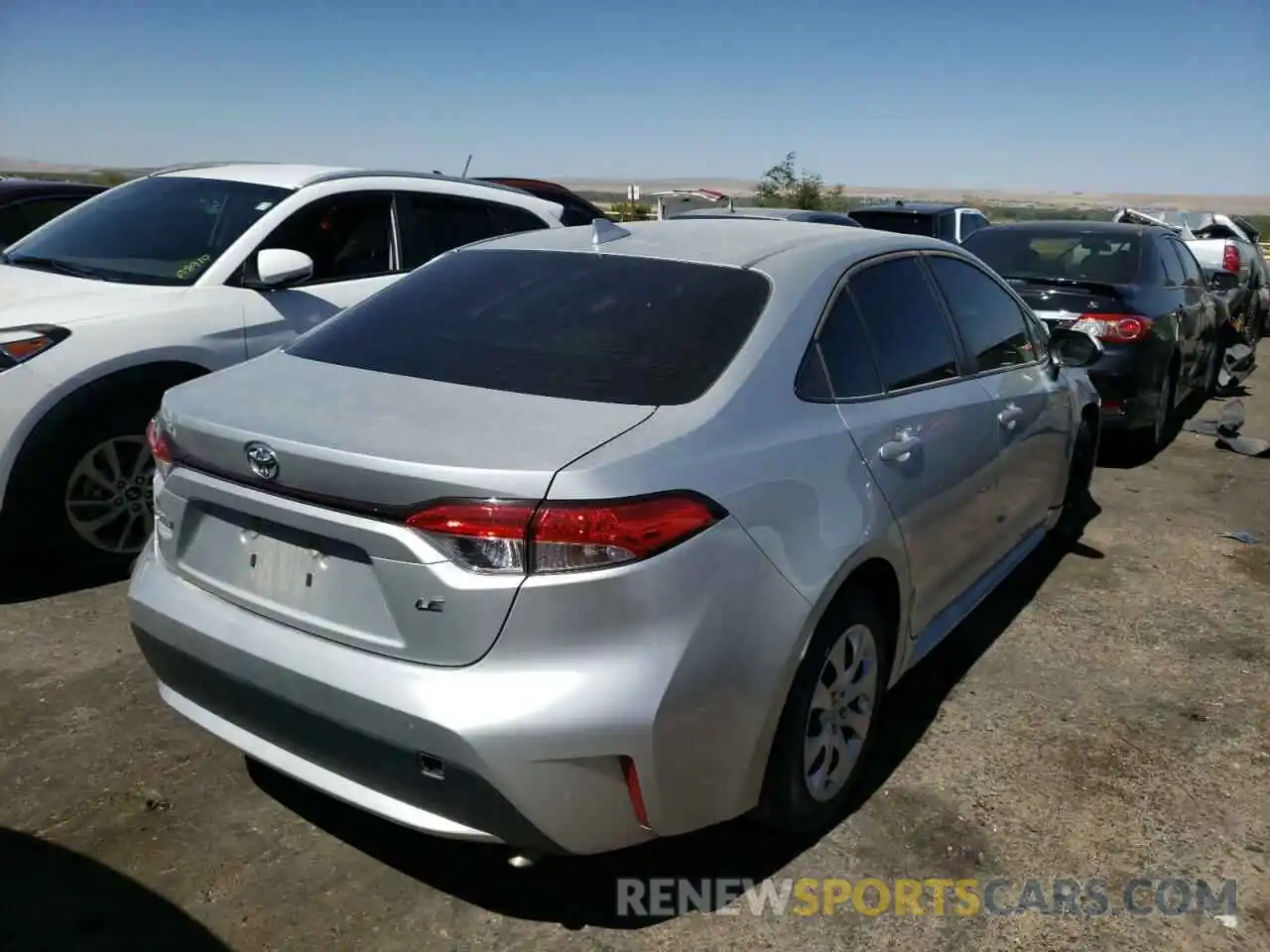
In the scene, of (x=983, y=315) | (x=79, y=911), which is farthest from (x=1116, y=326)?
(x=79, y=911)

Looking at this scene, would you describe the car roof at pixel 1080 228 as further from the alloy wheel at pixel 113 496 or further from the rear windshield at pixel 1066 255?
the alloy wheel at pixel 113 496

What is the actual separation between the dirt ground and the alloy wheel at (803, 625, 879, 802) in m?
0.20

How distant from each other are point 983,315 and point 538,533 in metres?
2.58

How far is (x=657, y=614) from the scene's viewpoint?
217 cm

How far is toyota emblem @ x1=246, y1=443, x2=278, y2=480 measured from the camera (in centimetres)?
233

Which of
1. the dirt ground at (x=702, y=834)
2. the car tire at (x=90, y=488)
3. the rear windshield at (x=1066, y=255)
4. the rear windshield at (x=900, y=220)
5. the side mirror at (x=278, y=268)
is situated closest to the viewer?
the dirt ground at (x=702, y=834)

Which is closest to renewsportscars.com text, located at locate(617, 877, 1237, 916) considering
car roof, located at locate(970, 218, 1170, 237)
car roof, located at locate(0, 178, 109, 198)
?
car roof, located at locate(970, 218, 1170, 237)

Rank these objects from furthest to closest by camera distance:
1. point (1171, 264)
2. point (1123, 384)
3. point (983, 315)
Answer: point (1171, 264) < point (1123, 384) < point (983, 315)

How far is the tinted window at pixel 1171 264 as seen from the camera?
754 cm

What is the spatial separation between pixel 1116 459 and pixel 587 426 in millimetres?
6221

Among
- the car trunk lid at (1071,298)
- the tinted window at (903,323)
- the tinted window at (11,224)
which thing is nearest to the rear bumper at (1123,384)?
the car trunk lid at (1071,298)

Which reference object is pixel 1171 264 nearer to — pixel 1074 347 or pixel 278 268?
pixel 1074 347

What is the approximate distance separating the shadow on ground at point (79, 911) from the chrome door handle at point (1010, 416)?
115 inches

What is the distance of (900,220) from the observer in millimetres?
16109
